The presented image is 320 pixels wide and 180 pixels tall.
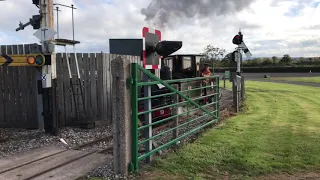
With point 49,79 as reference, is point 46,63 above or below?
above

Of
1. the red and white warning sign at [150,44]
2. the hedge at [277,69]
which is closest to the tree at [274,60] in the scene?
the hedge at [277,69]

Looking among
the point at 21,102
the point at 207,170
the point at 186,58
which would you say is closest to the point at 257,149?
the point at 207,170

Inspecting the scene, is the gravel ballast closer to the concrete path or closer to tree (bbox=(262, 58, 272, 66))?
the concrete path

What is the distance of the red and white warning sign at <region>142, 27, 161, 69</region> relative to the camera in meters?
6.19

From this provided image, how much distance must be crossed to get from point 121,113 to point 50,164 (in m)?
1.79

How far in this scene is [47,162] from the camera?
5.60 m

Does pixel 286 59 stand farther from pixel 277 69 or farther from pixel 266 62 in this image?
pixel 277 69

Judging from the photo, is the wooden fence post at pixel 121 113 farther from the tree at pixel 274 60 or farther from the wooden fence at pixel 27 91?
the tree at pixel 274 60

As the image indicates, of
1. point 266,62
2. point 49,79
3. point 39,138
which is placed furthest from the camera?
point 266,62

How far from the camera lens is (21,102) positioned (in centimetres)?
857

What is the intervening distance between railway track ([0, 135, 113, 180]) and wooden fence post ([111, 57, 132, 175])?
80cm

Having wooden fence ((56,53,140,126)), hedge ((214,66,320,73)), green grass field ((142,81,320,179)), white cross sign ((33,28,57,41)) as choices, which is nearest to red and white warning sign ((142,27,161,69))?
green grass field ((142,81,320,179))

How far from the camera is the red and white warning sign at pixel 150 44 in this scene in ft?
20.3

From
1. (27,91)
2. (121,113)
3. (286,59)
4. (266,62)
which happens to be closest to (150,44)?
(121,113)
